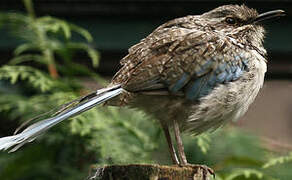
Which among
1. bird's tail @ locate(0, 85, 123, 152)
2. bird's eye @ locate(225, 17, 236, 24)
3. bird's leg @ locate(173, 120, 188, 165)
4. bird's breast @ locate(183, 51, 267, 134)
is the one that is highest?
bird's eye @ locate(225, 17, 236, 24)

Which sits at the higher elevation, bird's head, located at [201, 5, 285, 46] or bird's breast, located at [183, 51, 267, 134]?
bird's head, located at [201, 5, 285, 46]

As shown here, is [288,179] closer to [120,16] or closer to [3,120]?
[120,16]

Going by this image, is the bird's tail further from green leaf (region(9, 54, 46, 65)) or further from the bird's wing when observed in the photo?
green leaf (region(9, 54, 46, 65))

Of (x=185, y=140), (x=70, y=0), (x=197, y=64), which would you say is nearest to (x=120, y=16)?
(x=70, y=0)

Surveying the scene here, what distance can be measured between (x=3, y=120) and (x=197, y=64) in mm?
1986

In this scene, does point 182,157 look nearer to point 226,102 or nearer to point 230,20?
point 226,102

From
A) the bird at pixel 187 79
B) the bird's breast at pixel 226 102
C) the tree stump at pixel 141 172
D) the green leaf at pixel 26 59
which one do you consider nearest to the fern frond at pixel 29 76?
the green leaf at pixel 26 59

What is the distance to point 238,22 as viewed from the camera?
3920 mm

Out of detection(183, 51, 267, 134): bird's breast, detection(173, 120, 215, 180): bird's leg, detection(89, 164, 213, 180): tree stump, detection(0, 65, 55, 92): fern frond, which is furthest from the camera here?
detection(0, 65, 55, 92): fern frond

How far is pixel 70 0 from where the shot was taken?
5094 millimetres

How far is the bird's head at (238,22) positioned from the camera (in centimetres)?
387

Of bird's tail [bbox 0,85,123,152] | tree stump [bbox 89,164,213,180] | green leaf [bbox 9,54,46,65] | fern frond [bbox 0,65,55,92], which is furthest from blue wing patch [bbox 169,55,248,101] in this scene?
green leaf [bbox 9,54,46,65]

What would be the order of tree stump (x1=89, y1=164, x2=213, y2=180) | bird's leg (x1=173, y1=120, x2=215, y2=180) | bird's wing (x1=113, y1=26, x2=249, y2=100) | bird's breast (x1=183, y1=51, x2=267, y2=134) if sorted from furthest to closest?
bird's breast (x1=183, y1=51, x2=267, y2=134), bird's wing (x1=113, y1=26, x2=249, y2=100), bird's leg (x1=173, y1=120, x2=215, y2=180), tree stump (x1=89, y1=164, x2=213, y2=180)

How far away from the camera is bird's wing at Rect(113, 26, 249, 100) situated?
3.41 metres
